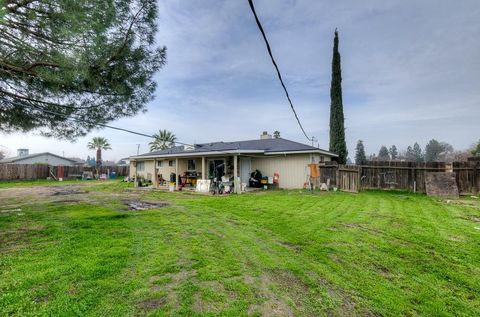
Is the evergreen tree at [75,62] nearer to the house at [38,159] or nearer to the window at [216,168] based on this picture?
the window at [216,168]

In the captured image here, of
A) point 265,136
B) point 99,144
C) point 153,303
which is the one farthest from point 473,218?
point 99,144

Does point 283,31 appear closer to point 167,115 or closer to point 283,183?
point 283,183

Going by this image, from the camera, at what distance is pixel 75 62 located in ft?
15.3

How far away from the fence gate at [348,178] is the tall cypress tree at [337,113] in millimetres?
4436

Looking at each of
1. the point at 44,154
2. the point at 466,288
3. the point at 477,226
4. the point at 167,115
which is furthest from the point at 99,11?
the point at 44,154

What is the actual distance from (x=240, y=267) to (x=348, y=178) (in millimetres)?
11546

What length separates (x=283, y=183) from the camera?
596 inches

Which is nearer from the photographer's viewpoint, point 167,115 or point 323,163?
point 323,163

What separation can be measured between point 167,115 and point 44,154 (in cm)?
→ 2974

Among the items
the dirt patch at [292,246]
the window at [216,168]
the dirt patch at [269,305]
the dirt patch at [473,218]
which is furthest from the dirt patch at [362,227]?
the window at [216,168]

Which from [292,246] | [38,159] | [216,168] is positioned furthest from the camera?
[38,159]

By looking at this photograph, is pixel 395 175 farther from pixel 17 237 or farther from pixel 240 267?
pixel 17 237

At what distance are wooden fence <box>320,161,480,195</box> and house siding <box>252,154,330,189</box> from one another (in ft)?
3.33

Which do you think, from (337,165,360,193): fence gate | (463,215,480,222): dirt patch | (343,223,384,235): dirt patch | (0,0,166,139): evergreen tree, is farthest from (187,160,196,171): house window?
(463,215,480,222): dirt patch
